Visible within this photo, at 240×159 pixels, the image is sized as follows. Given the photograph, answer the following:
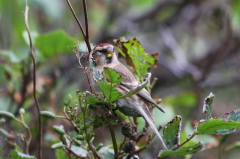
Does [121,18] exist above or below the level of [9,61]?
above

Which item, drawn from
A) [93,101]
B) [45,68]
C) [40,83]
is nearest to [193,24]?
[45,68]

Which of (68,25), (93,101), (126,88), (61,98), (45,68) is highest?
(68,25)

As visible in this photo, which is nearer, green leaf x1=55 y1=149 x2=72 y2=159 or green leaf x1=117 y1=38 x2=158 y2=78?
green leaf x1=55 y1=149 x2=72 y2=159

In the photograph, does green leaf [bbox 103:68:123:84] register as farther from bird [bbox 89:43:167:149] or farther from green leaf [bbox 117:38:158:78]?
green leaf [bbox 117:38:158:78]

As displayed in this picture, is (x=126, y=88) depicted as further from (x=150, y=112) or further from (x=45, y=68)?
(x=45, y=68)

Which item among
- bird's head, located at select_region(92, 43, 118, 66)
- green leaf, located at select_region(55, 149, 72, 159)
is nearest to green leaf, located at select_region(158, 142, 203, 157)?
green leaf, located at select_region(55, 149, 72, 159)

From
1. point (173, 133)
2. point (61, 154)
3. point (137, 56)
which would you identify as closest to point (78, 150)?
point (61, 154)
